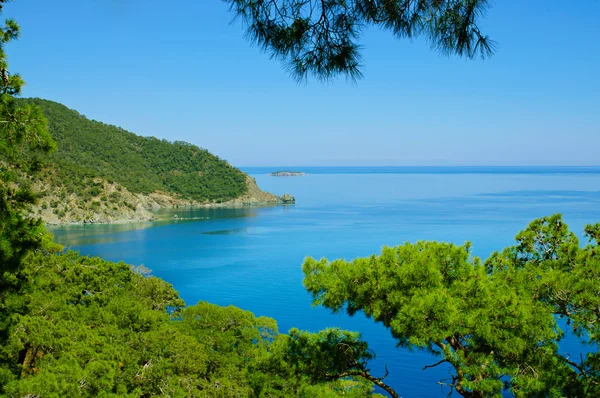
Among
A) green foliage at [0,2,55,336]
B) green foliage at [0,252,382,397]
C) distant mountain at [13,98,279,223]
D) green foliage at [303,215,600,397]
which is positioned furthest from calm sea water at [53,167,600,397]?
green foliage at [0,2,55,336]

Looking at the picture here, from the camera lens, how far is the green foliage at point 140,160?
2653 inches

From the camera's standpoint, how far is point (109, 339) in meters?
8.31

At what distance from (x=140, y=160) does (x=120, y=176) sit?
1176 cm

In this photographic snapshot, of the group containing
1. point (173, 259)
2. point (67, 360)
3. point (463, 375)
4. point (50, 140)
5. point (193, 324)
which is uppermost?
point (50, 140)

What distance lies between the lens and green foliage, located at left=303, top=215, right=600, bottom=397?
414 centimetres

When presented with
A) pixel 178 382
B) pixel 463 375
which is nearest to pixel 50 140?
pixel 463 375

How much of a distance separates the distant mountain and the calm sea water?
461 centimetres

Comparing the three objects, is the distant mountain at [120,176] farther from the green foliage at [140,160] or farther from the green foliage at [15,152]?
the green foliage at [15,152]

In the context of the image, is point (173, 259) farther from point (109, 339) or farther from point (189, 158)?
point (189, 158)

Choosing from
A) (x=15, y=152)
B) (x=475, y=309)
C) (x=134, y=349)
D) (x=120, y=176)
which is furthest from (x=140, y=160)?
(x=475, y=309)

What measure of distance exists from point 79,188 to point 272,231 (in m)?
21.1

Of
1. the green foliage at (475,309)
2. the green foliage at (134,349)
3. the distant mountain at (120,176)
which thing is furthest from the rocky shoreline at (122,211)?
the green foliage at (475,309)

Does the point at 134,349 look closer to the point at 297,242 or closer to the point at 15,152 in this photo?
the point at 15,152

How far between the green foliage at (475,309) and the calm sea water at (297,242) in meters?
5.89
